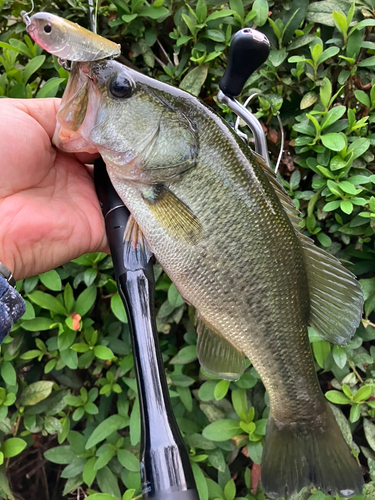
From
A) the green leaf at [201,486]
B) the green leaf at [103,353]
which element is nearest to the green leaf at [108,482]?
the green leaf at [201,486]

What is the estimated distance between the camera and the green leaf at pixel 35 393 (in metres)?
1.25

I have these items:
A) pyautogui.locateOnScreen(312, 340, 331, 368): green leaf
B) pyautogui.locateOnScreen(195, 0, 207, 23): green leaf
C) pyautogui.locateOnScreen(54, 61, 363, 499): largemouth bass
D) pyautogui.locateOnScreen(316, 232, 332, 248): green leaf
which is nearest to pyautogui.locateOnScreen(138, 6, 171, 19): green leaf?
pyautogui.locateOnScreen(195, 0, 207, 23): green leaf

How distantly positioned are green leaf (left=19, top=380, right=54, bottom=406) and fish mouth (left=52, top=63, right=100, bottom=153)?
864mm

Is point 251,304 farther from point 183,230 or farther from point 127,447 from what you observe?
point 127,447

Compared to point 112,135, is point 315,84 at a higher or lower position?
higher

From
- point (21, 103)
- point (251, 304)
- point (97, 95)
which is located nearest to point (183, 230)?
point (251, 304)

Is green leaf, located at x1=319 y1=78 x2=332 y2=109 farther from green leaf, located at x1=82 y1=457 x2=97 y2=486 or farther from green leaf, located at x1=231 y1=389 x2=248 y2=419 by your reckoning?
green leaf, located at x1=82 y1=457 x2=97 y2=486

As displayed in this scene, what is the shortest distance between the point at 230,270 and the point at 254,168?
11.0 inches

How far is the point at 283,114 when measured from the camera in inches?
55.4

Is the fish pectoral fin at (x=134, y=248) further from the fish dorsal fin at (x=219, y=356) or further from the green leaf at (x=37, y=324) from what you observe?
the green leaf at (x=37, y=324)

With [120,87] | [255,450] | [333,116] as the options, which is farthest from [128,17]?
[255,450]

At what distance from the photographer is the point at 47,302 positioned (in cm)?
121

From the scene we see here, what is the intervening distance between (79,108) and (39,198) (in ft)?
1.05

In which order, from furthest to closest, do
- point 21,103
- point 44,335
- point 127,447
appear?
1. point 44,335
2. point 127,447
3. point 21,103
